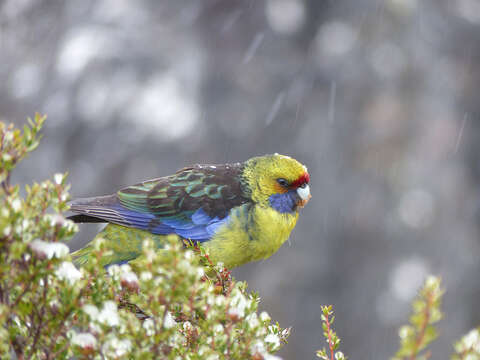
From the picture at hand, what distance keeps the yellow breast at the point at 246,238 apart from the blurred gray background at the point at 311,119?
7.94 ft

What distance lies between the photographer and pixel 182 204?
9.31 ft

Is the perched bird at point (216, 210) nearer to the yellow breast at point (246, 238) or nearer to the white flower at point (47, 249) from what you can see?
the yellow breast at point (246, 238)

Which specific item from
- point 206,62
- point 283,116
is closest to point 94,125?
point 206,62

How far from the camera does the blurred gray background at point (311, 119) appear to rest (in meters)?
5.10

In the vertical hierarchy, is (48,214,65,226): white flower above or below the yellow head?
below

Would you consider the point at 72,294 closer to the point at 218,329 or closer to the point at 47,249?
the point at 47,249

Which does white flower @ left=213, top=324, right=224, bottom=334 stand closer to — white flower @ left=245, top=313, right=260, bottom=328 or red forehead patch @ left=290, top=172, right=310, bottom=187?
white flower @ left=245, top=313, right=260, bottom=328

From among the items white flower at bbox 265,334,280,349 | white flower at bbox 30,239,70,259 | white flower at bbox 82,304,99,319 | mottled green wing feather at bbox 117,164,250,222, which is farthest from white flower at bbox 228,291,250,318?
mottled green wing feather at bbox 117,164,250,222

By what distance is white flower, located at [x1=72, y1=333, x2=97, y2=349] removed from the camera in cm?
125

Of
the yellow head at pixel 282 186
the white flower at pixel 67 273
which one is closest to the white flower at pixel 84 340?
the white flower at pixel 67 273

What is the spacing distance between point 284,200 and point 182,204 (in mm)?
594

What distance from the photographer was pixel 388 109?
5.50 metres

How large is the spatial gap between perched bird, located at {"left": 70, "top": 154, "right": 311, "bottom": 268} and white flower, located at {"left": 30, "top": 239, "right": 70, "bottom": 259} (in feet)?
4.76

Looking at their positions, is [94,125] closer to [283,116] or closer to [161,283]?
[283,116]
